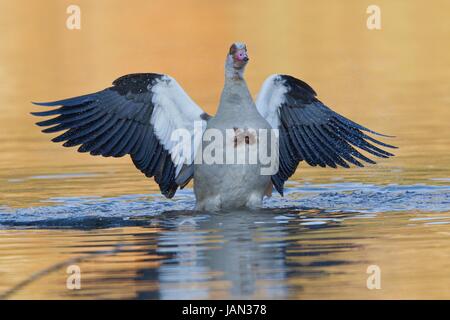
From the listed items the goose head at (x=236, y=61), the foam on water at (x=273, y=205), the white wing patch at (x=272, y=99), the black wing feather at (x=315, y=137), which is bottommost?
the foam on water at (x=273, y=205)

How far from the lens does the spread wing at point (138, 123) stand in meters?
11.4

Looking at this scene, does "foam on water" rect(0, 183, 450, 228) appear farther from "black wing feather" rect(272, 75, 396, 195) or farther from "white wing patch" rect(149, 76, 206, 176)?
"white wing patch" rect(149, 76, 206, 176)

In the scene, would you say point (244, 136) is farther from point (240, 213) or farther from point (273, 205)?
point (273, 205)

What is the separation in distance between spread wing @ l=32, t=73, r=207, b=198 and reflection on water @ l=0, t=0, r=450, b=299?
1.57 feet

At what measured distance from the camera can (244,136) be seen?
1103 centimetres

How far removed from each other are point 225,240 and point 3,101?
1089 cm

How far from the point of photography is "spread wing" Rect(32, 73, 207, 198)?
1141 cm

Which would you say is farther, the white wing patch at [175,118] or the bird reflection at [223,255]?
the white wing patch at [175,118]

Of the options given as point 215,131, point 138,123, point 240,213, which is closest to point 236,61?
point 215,131

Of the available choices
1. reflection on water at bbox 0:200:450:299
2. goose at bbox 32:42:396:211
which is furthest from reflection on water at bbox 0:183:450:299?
goose at bbox 32:42:396:211

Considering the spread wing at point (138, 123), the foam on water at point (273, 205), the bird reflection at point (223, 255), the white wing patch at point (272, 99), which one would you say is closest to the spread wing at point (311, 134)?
the white wing patch at point (272, 99)

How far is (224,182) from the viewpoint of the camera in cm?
1126

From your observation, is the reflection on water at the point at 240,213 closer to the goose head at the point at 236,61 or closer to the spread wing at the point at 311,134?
the spread wing at the point at 311,134
